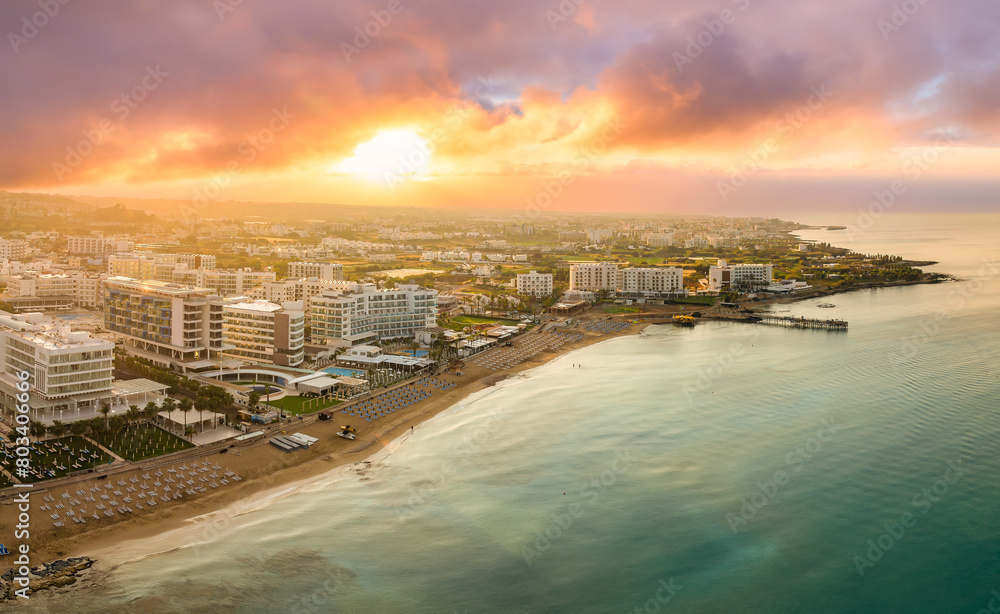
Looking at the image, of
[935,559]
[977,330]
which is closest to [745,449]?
[935,559]

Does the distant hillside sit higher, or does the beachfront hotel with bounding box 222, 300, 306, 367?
the distant hillside

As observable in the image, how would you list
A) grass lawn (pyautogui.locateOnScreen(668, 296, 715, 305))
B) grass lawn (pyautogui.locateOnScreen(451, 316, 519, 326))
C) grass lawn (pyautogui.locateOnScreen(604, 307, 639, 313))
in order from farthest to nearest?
1. grass lawn (pyautogui.locateOnScreen(668, 296, 715, 305))
2. grass lawn (pyautogui.locateOnScreen(604, 307, 639, 313))
3. grass lawn (pyautogui.locateOnScreen(451, 316, 519, 326))

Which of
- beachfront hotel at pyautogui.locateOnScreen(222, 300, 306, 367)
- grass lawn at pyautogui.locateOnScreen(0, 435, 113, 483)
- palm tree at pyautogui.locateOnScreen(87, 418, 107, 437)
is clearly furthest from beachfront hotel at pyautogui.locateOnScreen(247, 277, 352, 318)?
grass lawn at pyautogui.locateOnScreen(0, 435, 113, 483)

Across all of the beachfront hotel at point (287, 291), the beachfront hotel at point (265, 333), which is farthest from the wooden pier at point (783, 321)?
the beachfront hotel at point (265, 333)

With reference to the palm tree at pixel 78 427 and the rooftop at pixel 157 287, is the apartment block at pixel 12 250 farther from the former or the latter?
the palm tree at pixel 78 427

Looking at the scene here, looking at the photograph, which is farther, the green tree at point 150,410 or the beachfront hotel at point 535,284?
the beachfront hotel at point 535,284

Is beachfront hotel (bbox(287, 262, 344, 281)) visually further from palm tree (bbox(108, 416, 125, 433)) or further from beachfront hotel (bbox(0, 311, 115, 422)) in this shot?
palm tree (bbox(108, 416, 125, 433))

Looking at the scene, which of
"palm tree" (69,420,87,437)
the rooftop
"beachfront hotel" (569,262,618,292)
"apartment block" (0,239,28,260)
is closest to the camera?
"palm tree" (69,420,87,437)
